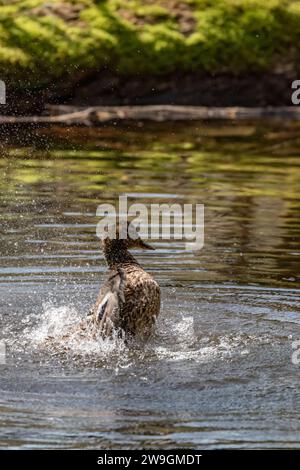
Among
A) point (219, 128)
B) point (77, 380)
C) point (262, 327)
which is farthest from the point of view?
point (219, 128)

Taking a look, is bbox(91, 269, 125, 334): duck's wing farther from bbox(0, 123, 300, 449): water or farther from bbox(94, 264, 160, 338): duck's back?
bbox(0, 123, 300, 449): water

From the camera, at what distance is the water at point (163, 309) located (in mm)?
6500

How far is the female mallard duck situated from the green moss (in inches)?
562

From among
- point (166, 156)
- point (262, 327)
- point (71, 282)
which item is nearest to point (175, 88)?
point (166, 156)

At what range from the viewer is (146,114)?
21.9 metres

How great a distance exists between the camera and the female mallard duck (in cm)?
788

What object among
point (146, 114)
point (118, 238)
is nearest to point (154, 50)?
point (146, 114)

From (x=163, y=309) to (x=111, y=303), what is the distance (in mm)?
1372

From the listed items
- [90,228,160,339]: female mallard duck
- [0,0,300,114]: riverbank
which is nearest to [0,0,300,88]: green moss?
[0,0,300,114]: riverbank

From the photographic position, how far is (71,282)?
10.1 metres

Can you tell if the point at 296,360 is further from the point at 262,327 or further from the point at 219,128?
the point at 219,128

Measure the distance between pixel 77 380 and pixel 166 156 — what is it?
1037 cm

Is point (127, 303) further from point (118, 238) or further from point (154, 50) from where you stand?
point (154, 50)

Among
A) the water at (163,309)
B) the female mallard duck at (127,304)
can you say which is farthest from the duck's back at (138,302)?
the water at (163,309)
